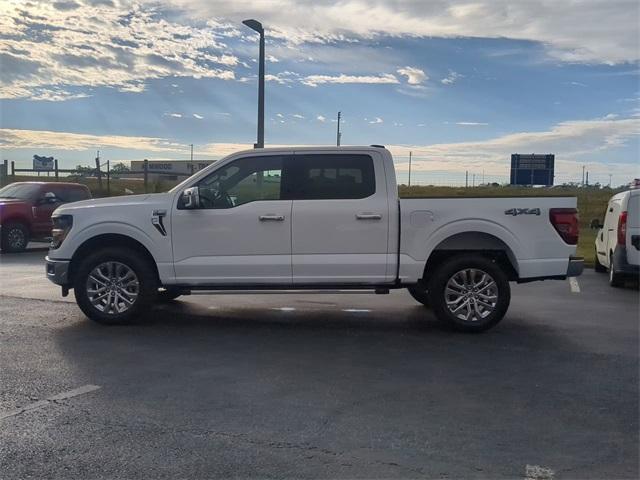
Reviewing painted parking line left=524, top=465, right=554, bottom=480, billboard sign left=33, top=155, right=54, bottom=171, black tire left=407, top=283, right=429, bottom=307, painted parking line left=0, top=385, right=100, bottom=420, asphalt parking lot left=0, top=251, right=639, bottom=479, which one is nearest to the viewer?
painted parking line left=524, top=465, right=554, bottom=480

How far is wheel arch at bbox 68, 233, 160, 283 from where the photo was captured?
307 inches

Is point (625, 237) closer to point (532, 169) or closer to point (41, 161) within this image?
point (41, 161)

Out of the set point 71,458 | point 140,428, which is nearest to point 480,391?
point 140,428

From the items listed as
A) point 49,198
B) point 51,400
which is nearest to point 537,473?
point 51,400

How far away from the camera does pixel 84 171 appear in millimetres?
27203

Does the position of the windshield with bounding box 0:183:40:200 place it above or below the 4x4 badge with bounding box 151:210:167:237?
above

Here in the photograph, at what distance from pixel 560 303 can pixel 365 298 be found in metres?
2.90

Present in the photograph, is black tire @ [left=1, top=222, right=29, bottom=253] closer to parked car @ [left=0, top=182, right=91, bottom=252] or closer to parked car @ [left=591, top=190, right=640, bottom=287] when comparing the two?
→ parked car @ [left=0, top=182, right=91, bottom=252]

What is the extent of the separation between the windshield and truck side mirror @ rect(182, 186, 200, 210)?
10.5 meters

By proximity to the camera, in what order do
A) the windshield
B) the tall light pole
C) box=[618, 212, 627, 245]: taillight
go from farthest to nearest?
the windshield, the tall light pole, box=[618, 212, 627, 245]: taillight

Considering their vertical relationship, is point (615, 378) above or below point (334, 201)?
below

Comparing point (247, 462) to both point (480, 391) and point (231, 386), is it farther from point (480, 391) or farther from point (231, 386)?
point (480, 391)

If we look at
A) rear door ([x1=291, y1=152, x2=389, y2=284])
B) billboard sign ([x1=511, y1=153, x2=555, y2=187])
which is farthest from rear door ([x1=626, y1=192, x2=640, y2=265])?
billboard sign ([x1=511, y1=153, x2=555, y2=187])

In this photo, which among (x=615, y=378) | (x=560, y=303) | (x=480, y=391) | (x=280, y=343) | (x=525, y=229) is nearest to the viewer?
(x=480, y=391)
